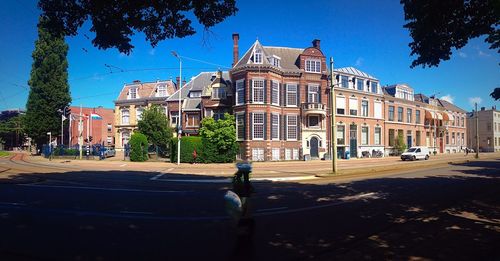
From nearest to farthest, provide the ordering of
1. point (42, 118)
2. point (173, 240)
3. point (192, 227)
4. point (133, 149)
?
point (173, 240)
point (192, 227)
point (133, 149)
point (42, 118)

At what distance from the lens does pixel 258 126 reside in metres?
37.6

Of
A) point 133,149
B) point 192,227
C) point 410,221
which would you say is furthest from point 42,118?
point 410,221

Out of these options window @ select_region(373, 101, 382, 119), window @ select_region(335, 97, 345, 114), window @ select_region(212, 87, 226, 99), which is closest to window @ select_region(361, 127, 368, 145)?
window @ select_region(373, 101, 382, 119)

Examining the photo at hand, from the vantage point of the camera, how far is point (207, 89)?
1826 inches

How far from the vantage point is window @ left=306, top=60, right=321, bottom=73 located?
137 ft

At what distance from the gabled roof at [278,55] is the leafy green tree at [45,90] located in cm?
3236

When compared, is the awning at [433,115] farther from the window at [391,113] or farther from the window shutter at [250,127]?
the window shutter at [250,127]

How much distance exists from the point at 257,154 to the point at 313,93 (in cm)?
1204

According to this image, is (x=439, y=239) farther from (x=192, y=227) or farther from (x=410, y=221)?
(x=192, y=227)

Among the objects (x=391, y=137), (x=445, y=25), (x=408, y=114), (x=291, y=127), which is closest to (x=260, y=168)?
(x=291, y=127)

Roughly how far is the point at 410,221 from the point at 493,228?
184cm

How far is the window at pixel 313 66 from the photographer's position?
41.7 m

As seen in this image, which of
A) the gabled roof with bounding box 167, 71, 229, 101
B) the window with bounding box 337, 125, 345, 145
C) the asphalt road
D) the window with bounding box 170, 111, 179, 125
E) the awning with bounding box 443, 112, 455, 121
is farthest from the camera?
the awning with bounding box 443, 112, 455, 121

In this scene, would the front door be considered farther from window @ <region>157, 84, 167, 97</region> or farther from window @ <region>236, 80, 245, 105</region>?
window @ <region>157, 84, 167, 97</region>
